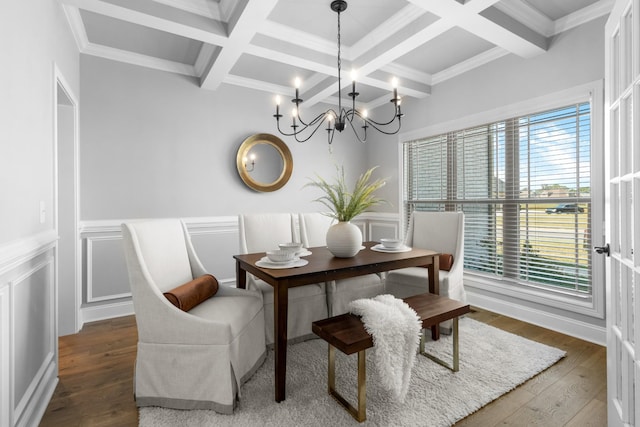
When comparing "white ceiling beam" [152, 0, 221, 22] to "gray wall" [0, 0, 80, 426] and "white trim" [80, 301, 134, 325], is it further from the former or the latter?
"white trim" [80, 301, 134, 325]

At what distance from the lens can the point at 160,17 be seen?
228 cm

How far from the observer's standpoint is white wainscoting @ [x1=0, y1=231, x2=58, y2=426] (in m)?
1.36

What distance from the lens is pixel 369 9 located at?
252 cm

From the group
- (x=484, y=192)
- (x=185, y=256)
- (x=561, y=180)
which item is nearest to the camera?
(x=185, y=256)

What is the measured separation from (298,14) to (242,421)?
2751 mm


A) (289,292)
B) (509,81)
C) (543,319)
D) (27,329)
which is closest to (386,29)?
(509,81)

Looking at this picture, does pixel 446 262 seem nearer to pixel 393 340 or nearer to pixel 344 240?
pixel 344 240

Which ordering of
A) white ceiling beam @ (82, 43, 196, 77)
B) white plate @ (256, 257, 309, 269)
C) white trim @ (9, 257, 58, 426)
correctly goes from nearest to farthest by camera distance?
white trim @ (9, 257, 58, 426), white plate @ (256, 257, 309, 269), white ceiling beam @ (82, 43, 196, 77)

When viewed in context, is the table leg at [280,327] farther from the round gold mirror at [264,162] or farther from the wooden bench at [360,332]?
the round gold mirror at [264,162]

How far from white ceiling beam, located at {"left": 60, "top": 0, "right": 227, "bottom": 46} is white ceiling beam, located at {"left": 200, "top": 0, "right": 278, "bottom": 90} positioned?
0.35 feet

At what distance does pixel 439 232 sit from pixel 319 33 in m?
2.06

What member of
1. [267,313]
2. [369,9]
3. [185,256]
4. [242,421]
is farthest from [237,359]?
[369,9]

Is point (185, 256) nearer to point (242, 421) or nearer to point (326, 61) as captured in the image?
point (242, 421)

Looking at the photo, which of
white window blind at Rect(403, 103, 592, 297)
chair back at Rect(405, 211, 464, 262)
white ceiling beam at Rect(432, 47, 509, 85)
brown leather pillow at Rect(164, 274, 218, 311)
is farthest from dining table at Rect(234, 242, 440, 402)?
white ceiling beam at Rect(432, 47, 509, 85)
